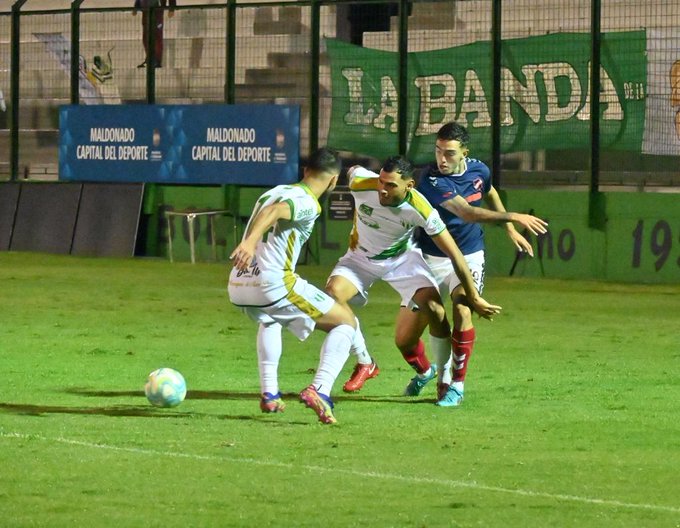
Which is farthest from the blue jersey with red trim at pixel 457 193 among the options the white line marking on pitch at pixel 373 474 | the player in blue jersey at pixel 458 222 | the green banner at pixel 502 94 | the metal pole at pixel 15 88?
the metal pole at pixel 15 88

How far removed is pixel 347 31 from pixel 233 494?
65.2 ft

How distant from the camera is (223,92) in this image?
92.0ft

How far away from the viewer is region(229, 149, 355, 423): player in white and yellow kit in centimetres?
990

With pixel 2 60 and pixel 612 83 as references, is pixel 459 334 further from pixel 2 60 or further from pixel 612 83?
pixel 2 60

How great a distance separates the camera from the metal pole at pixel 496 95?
24469 millimetres

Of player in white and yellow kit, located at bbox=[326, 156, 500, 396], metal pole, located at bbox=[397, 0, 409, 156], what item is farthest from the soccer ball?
metal pole, located at bbox=[397, 0, 409, 156]

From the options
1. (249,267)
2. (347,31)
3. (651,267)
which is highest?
(347,31)

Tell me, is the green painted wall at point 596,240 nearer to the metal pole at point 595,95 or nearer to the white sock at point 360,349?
the metal pole at point 595,95

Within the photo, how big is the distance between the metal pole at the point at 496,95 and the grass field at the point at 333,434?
24.9ft

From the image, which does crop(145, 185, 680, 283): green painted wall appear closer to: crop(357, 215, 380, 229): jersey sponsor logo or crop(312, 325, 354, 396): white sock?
crop(357, 215, 380, 229): jersey sponsor logo

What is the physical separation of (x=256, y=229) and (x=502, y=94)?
1550 cm

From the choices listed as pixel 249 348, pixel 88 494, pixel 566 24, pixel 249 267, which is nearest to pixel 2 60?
pixel 566 24

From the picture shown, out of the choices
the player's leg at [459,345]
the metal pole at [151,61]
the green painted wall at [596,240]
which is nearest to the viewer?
the player's leg at [459,345]

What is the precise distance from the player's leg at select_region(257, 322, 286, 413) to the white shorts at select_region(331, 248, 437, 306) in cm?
138
